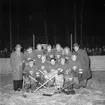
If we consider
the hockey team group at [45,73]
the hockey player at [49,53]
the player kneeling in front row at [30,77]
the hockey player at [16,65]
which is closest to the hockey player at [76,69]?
the hockey team group at [45,73]

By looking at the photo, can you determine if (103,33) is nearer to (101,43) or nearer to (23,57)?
(101,43)

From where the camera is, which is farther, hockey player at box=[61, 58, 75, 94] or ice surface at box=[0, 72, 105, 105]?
hockey player at box=[61, 58, 75, 94]

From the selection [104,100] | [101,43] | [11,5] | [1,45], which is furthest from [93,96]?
[11,5]

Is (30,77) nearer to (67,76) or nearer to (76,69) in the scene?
(67,76)

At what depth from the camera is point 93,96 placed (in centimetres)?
542

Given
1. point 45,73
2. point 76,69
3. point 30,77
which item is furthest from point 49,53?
point 30,77

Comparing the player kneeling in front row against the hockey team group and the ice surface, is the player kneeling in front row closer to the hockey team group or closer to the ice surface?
the hockey team group

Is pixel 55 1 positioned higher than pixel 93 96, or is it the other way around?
pixel 55 1

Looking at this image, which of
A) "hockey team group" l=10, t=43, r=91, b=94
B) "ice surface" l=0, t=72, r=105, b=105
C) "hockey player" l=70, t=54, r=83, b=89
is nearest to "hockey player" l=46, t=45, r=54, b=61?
"hockey team group" l=10, t=43, r=91, b=94

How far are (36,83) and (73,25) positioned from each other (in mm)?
11643

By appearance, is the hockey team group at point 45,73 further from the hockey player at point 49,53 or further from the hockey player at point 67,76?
the hockey player at point 49,53

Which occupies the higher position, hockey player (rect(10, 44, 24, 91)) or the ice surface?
hockey player (rect(10, 44, 24, 91))

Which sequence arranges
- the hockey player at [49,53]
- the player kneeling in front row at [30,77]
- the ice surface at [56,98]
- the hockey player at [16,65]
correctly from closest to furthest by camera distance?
the ice surface at [56,98], the player kneeling in front row at [30,77], the hockey player at [16,65], the hockey player at [49,53]

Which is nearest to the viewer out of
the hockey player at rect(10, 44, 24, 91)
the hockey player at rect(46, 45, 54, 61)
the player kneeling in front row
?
the player kneeling in front row
